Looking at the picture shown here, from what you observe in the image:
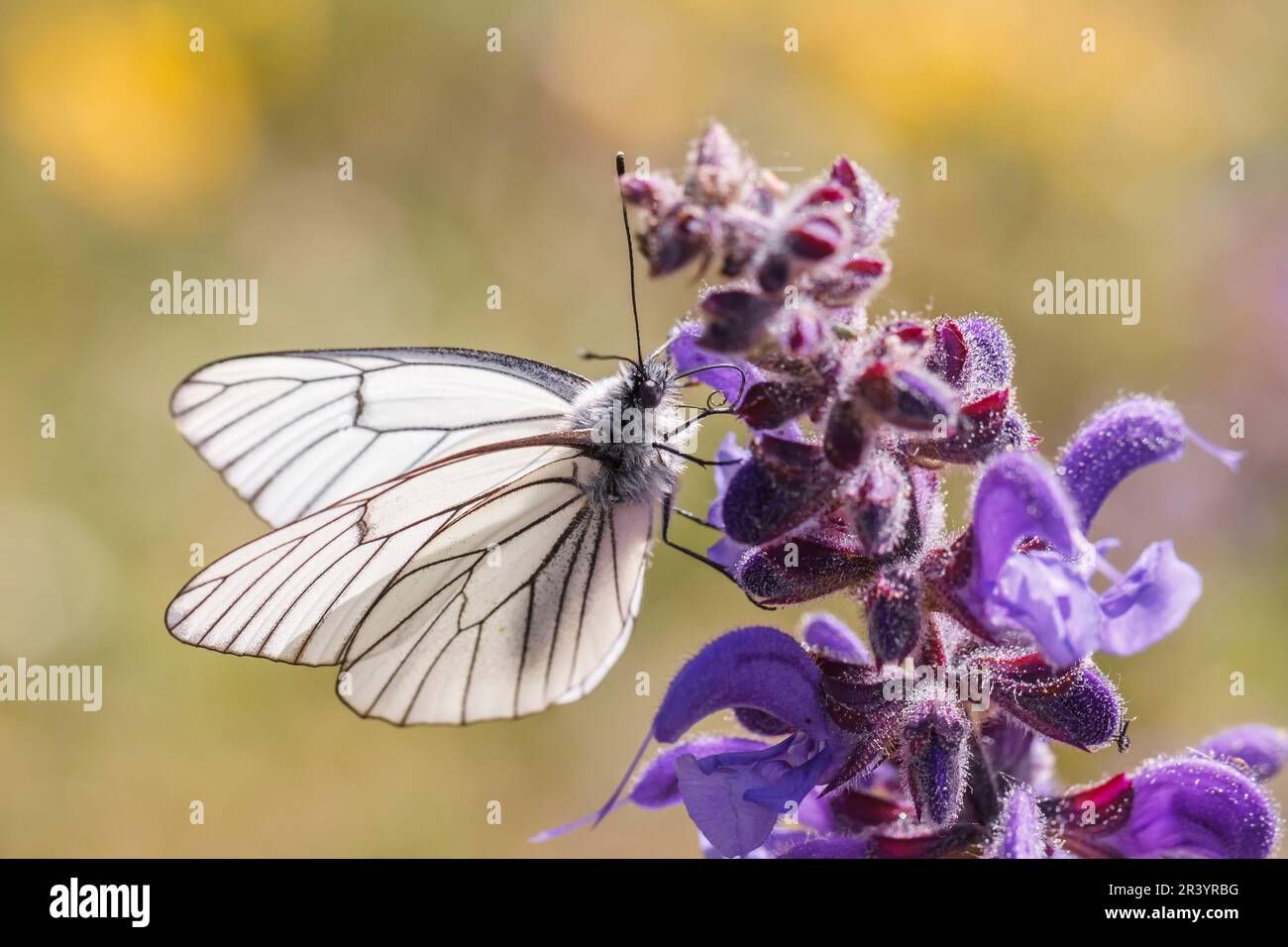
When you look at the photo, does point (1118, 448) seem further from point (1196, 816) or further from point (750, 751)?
point (750, 751)

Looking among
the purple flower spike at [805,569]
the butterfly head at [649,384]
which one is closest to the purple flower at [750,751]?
the purple flower spike at [805,569]

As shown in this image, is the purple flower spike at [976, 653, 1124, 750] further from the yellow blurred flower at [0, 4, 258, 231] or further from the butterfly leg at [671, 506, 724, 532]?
the yellow blurred flower at [0, 4, 258, 231]

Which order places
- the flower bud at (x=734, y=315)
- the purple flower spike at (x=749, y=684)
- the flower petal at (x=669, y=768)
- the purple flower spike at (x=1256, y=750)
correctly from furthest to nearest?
the purple flower spike at (x=1256, y=750) → the flower petal at (x=669, y=768) → the purple flower spike at (x=749, y=684) → the flower bud at (x=734, y=315)

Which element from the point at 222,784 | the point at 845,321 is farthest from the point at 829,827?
the point at 222,784

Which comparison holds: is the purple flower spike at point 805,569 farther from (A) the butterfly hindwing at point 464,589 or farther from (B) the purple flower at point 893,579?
(A) the butterfly hindwing at point 464,589

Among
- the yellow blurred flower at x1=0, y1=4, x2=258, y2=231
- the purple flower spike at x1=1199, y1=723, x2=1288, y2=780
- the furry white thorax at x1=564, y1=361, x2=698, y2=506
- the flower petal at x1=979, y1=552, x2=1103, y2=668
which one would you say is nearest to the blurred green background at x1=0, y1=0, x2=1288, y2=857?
the yellow blurred flower at x1=0, y1=4, x2=258, y2=231
